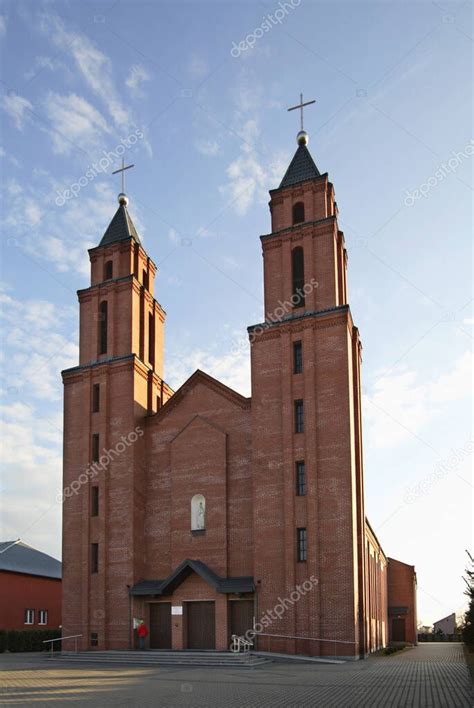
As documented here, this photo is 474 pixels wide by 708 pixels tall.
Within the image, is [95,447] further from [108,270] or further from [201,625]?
[201,625]

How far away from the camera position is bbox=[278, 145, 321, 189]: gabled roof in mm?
36438

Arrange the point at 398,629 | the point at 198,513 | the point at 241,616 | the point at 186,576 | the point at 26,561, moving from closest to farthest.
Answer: the point at 241,616 → the point at 186,576 → the point at 198,513 → the point at 26,561 → the point at 398,629

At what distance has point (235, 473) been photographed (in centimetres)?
3438

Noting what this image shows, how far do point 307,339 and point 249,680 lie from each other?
1549 cm

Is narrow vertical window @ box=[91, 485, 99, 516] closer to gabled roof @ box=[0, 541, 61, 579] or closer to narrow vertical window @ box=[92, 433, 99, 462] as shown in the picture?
narrow vertical window @ box=[92, 433, 99, 462]

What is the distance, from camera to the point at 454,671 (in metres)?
25.2

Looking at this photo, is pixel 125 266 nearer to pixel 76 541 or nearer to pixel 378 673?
pixel 76 541

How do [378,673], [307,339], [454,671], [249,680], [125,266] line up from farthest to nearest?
1. [125,266]
2. [307,339]
3. [454,671]
4. [378,673]
5. [249,680]

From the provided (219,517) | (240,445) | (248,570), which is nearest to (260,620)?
(248,570)

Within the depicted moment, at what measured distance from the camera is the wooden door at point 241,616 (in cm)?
3180

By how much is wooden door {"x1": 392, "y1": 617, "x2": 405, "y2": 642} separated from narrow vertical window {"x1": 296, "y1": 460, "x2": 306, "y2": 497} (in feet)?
118

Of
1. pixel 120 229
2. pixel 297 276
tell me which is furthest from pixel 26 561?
pixel 297 276

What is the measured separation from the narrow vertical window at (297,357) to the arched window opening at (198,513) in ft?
25.4

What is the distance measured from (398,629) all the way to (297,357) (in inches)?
1507
